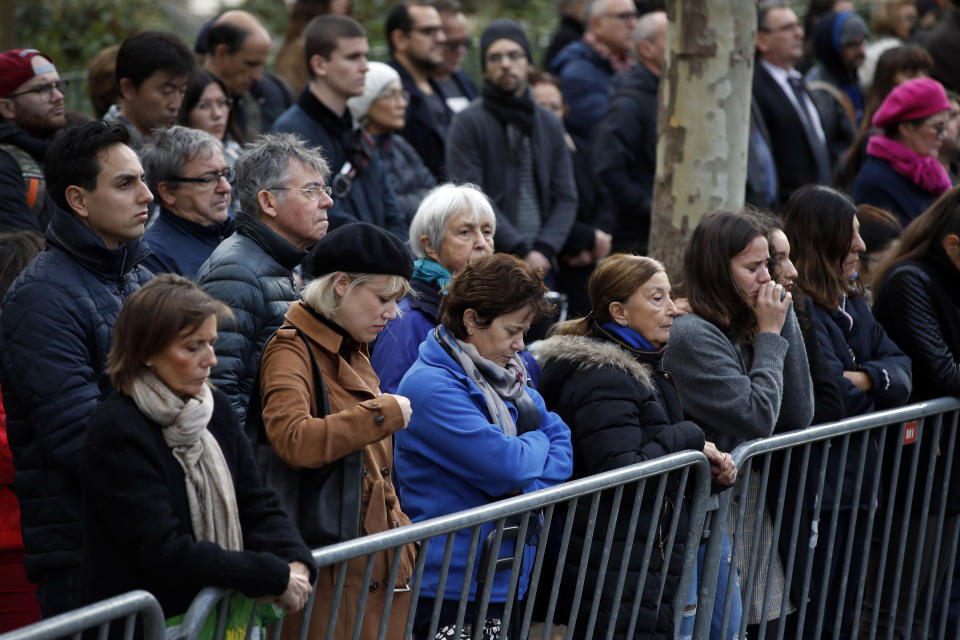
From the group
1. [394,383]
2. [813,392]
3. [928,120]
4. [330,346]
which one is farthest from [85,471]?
[928,120]

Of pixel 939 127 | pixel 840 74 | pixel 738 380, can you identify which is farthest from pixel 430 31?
pixel 738 380

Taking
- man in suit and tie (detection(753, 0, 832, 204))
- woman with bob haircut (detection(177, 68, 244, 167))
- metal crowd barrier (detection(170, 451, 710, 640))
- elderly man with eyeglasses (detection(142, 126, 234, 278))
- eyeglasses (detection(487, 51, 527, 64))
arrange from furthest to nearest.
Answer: man in suit and tie (detection(753, 0, 832, 204)), eyeglasses (detection(487, 51, 527, 64)), woman with bob haircut (detection(177, 68, 244, 167)), elderly man with eyeglasses (detection(142, 126, 234, 278)), metal crowd barrier (detection(170, 451, 710, 640))

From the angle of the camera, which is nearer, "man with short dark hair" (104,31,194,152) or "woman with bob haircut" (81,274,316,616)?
"woman with bob haircut" (81,274,316,616)

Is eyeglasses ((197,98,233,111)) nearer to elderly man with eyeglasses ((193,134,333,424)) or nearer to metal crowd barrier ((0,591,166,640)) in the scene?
elderly man with eyeglasses ((193,134,333,424))

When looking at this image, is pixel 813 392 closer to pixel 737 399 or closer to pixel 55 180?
pixel 737 399

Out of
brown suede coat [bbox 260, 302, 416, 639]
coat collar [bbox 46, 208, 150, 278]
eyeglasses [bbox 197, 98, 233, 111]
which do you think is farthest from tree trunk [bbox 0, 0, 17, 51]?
brown suede coat [bbox 260, 302, 416, 639]

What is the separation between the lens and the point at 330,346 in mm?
3818

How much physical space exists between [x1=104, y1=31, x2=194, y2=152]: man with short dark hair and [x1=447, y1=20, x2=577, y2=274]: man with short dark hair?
6.69 feet

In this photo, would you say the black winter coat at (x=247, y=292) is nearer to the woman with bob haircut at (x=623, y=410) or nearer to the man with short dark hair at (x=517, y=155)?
the woman with bob haircut at (x=623, y=410)

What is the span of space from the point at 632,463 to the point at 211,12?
14.4m

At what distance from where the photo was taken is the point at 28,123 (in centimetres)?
533

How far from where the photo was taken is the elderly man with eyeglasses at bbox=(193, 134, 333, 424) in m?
4.00

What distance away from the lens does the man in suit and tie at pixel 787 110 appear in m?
8.63

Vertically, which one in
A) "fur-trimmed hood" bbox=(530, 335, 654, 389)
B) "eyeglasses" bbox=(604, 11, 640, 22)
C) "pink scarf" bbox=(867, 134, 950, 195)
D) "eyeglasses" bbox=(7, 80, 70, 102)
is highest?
"eyeglasses" bbox=(604, 11, 640, 22)
